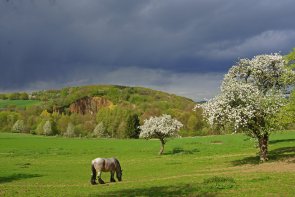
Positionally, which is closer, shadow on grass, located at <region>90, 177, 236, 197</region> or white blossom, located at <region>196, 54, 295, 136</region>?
shadow on grass, located at <region>90, 177, 236, 197</region>

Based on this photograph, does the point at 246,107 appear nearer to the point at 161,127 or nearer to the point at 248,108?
the point at 248,108

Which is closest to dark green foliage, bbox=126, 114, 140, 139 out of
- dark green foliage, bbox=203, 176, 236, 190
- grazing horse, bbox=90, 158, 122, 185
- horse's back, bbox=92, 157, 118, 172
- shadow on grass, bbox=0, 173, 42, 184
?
shadow on grass, bbox=0, 173, 42, 184

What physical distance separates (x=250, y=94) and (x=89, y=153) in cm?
5346

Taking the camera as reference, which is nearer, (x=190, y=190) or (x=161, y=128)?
(x=190, y=190)

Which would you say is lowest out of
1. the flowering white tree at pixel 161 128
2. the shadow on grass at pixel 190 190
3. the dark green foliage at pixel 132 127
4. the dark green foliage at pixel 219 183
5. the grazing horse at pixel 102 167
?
the shadow on grass at pixel 190 190

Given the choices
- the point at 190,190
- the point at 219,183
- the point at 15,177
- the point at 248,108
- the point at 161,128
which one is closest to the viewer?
the point at 190,190

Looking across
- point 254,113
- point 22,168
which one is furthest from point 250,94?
point 22,168

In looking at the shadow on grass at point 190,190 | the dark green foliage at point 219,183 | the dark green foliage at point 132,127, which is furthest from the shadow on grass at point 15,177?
the dark green foliage at point 132,127

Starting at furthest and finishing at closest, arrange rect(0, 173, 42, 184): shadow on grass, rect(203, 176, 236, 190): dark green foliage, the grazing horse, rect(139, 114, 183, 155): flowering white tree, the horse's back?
rect(139, 114, 183, 155): flowering white tree, rect(0, 173, 42, 184): shadow on grass, the horse's back, the grazing horse, rect(203, 176, 236, 190): dark green foliage

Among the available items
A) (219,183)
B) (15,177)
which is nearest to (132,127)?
(15,177)

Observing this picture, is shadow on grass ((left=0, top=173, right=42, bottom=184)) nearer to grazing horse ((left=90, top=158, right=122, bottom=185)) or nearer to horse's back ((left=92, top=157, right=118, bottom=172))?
grazing horse ((left=90, top=158, right=122, bottom=185))

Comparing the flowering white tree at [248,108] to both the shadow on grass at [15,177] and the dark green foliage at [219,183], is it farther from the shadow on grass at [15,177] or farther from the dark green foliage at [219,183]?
the shadow on grass at [15,177]

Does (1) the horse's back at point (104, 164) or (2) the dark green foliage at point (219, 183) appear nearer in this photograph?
(2) the dark green foliage at point (219, 183)

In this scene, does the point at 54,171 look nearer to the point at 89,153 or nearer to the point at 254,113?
the point at 254,113
